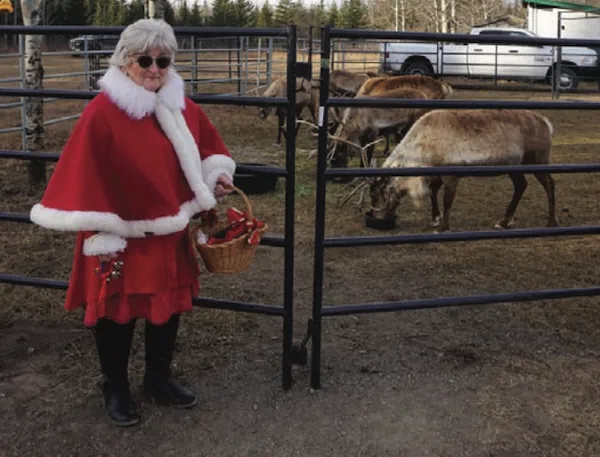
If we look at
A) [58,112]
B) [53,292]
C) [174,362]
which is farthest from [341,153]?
[58,112]

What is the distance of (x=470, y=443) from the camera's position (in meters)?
2.74

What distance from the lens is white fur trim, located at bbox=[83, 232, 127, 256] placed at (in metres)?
2.38

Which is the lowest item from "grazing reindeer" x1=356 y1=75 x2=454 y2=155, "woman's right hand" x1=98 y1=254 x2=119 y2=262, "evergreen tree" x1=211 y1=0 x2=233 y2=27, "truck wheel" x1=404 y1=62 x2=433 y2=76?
"woman's right hand" x1=98 y1=254 x2=119 y2=262

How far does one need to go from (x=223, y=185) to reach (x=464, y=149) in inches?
151

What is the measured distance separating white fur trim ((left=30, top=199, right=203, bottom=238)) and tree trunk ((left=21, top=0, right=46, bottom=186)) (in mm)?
4604

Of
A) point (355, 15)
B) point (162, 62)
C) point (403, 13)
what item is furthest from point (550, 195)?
point (355, 15)

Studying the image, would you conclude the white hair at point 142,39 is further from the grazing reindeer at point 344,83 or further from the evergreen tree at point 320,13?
the evergreen tree at point 320,13

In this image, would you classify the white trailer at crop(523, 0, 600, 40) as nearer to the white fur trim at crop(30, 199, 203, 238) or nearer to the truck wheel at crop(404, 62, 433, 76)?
the truck wheel at crop(404, 62, 433, 76)

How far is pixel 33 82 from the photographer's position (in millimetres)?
7047

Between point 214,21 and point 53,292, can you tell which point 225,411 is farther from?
point 214,21

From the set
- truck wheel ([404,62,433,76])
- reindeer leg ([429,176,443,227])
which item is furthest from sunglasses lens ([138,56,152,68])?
truck wheel ([404,62,433,76])

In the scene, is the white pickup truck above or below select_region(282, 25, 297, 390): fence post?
above

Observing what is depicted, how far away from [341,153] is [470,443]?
6.59 metres

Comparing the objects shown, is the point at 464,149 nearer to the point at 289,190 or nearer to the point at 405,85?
the point at 289,190
